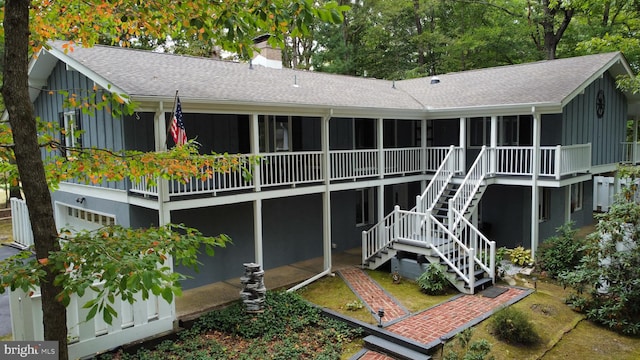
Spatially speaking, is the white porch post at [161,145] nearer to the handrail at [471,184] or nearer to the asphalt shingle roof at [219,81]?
the asphalt shingle roof at [219,81]

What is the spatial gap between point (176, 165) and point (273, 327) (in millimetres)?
4441

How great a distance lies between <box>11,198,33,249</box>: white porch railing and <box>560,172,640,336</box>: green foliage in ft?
54.7

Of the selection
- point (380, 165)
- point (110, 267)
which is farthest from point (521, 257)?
point (110, 267)

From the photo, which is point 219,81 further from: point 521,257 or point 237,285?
point 521,257

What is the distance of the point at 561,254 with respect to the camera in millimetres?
12219

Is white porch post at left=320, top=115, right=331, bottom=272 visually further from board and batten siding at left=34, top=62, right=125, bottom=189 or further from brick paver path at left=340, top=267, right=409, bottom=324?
board and batten siding at left=34, top=62, right=125, bottom=189

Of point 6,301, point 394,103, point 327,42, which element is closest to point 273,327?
point 6,301

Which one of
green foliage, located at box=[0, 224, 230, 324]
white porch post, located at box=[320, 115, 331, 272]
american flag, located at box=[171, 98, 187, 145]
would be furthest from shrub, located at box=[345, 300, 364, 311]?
green foliage, located at box=[0, 224, 230, 324]

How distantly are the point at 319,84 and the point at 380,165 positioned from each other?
3.69m

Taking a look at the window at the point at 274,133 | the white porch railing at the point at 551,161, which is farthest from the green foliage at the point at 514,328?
the window at the point at 274,133

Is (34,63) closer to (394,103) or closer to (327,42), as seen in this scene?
(394,103)

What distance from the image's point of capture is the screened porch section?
38.6 ft

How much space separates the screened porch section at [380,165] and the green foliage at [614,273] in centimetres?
329

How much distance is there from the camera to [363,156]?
548 inches
